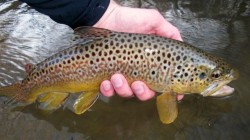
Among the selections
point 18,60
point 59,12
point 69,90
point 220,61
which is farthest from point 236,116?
point 18,60

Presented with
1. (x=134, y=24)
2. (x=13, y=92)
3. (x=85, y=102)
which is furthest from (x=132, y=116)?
(x=13, y=92)

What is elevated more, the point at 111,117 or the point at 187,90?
the point at 187,90

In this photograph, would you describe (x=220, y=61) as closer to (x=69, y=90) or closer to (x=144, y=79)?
(x=144, y=79)

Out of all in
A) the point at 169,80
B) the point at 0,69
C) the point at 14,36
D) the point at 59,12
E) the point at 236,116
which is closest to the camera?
the point at 169,80

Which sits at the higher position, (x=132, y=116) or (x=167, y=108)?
(x=167, y=108)

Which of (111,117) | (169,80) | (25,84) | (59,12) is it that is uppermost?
(59,12)

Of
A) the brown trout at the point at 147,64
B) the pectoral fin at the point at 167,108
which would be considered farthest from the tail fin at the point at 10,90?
the pectoral fin at the point at 167,108

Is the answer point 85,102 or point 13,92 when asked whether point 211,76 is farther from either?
point 13,92

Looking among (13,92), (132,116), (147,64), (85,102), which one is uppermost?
(147,64)
